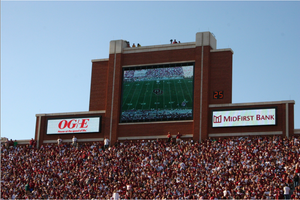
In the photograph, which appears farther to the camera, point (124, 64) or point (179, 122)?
point (124, 64)

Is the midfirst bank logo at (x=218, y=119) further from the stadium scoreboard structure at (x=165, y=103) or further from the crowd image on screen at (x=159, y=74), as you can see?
the crowd image on screen at (x=159, y=74)

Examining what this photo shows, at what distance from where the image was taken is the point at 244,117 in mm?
46594

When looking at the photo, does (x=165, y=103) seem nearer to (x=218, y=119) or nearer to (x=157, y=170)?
(x=218, y=119)

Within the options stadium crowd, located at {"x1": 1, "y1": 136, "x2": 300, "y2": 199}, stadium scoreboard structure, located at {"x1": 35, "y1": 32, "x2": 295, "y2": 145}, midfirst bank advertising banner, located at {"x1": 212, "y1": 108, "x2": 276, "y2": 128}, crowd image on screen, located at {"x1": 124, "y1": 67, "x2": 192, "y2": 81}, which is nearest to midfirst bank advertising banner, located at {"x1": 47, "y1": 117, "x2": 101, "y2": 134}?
stadium scoreboard structure, located at {"x1": 35, "y1": 32, "x2": 295, "y2": 145}

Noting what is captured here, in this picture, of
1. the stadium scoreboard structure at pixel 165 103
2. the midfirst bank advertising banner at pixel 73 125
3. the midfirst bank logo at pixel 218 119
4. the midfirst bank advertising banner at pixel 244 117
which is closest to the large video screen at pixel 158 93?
the stadium scoreboard structure at pixel 165 103

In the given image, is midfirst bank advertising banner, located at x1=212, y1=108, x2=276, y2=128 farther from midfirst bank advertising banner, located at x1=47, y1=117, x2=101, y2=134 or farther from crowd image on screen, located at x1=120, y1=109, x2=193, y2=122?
midfirst bank advertising banner, located at x1=47, y1=117, x2=101, y2=134

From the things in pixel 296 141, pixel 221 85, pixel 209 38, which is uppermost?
pixel 209 38

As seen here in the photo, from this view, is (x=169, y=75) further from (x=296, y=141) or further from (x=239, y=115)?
(x=296, y=141)

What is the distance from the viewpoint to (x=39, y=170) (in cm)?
4847

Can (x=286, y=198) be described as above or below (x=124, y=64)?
below

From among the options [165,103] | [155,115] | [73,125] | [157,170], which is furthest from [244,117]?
[73,125]

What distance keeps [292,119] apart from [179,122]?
948 cm

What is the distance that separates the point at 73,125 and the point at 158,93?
8723 mm

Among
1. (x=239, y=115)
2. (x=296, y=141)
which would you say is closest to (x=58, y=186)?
(x=239, y=115)
